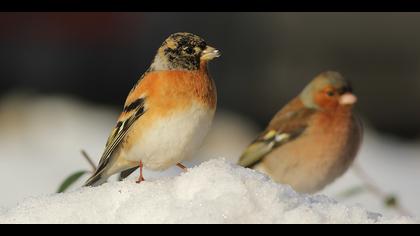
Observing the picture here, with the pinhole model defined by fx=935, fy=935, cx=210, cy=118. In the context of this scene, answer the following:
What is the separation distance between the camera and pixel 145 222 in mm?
1743

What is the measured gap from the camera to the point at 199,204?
177 cm

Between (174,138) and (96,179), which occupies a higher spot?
(174,138)

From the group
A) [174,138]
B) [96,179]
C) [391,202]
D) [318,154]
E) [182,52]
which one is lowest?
[318,154]

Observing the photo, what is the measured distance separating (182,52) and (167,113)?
192 millimetres

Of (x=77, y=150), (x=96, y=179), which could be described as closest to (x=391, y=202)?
(x=96, y=179)

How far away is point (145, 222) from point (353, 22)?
7232mm

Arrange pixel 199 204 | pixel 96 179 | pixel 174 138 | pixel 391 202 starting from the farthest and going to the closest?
pixel 391 202
pixel 96 179
pixel 174 138
pixel 199 204

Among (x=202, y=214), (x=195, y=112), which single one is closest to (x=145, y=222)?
(x=202, y=214)

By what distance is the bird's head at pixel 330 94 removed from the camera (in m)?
4.05

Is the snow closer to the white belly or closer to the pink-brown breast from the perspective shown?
the pink-brown breast

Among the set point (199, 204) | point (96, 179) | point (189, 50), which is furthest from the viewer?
point (96, 179)

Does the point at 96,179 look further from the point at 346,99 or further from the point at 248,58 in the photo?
the point at 248,58

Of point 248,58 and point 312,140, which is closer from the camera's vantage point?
point 312,140

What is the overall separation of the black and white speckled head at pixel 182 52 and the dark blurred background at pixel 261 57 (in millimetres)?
5775
